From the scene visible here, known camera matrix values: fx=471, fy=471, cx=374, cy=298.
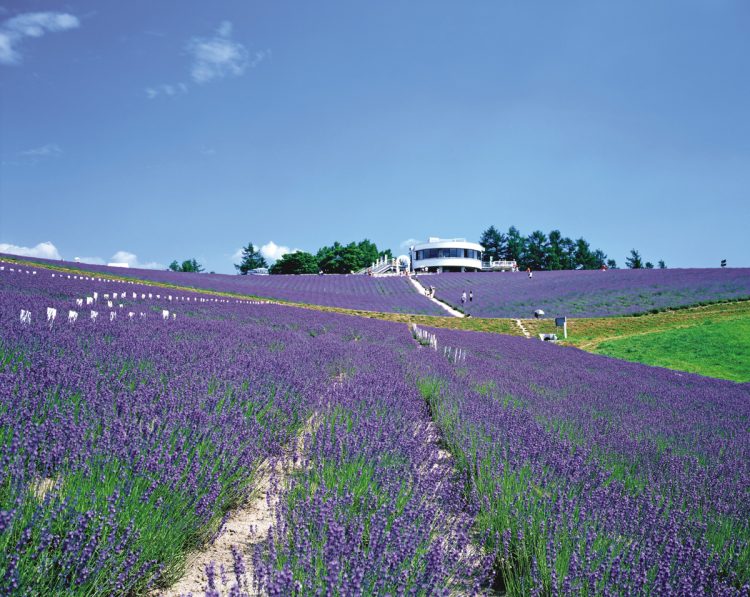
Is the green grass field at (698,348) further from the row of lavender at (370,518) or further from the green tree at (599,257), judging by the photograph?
the green tree at (599,257)

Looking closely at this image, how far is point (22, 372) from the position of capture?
2.56 metres

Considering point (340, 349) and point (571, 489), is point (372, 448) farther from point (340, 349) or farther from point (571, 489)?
point (340, 349)

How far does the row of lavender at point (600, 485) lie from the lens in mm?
1847

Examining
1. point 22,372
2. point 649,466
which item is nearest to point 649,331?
point 649,466

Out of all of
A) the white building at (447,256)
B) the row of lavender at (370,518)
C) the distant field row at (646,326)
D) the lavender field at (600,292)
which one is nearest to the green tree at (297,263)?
the white building at (447,256)

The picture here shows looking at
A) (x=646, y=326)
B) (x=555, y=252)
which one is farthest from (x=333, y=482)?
(x=555, y=252)

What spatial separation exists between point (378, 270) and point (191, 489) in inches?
2101

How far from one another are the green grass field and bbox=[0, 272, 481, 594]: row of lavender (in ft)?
40.2

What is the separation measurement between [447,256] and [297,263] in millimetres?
21497

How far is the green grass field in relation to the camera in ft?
42.5

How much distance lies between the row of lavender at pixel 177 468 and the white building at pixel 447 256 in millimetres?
52866

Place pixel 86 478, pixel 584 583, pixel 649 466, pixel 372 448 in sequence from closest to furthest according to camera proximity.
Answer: pixel 584 583 → pixel 86 478 → pixel 372 448 → pixel 649 466

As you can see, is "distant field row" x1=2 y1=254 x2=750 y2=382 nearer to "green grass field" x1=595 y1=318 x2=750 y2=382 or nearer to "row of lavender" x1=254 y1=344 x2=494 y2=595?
"green grass field" x1=595 y1=318 x2=750 y2=382

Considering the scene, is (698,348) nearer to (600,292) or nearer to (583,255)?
(600,292)
